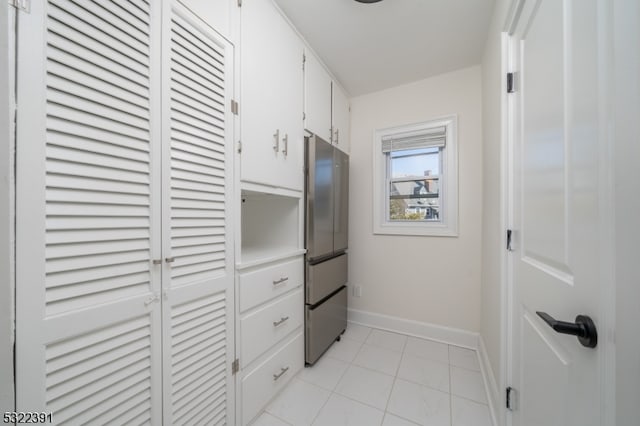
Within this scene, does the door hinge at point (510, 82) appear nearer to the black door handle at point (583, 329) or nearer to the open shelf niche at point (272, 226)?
the black door handle at point (583, 329)

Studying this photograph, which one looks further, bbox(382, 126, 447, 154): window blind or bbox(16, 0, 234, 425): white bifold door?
bbox(382, 126, 447, 154): window blind

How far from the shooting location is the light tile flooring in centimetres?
134

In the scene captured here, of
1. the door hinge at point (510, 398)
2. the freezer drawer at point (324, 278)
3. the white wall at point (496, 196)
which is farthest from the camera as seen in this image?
the freezer drawer at point (324, 278)

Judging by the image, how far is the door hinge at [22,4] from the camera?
580 mm

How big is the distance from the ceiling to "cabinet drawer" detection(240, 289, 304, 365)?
1920 mm

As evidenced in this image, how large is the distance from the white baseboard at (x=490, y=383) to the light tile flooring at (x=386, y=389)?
0.15 feet

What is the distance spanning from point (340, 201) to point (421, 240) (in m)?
0.90

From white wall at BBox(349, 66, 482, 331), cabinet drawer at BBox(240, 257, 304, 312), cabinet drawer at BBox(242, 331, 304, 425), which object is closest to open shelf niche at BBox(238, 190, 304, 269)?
cabinet drawer at BBox(240, 257, 304, 312)

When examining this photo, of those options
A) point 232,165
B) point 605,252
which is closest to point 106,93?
point 232,165

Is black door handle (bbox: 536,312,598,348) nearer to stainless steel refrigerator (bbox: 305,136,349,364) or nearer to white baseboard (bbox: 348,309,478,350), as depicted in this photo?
stainless steel refrigerator (bbox: 305,136,349,364)

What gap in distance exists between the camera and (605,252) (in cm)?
49

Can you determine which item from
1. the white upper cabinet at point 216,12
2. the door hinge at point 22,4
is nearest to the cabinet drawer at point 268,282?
the door hinge at point 22,4

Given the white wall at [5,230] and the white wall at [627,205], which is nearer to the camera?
the white wall at [627,205]

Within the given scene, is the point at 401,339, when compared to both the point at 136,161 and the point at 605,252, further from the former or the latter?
the point at 136,161
